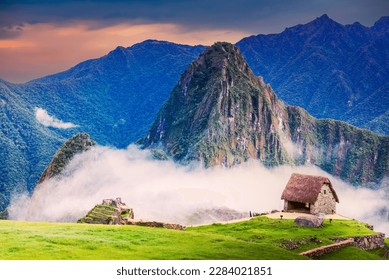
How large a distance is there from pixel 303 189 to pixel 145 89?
260 feet

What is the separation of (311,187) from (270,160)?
390 ft

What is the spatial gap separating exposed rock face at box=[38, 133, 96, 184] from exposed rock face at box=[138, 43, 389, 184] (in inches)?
2031

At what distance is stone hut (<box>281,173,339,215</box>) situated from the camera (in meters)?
32.4

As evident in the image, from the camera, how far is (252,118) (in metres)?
155

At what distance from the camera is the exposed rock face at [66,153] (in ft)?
258

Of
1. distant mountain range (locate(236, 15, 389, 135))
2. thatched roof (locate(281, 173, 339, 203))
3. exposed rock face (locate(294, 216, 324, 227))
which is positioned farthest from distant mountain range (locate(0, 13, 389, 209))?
thatched roof (locate(281, 173, 339, 203))

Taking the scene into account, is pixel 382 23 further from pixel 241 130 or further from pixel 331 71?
pixel 241 130

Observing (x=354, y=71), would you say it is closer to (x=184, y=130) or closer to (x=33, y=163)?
(x=184, y=130)

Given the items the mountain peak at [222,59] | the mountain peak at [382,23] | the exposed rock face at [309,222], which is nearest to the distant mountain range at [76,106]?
the mountain peak at [382,23]

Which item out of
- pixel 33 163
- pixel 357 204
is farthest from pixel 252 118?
pixel 33 163

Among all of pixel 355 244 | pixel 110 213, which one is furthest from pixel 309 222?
pixel 110 213

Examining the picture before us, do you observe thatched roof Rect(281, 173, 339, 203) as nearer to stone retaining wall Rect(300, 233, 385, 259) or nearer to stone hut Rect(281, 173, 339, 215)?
stone hut Rect(281, 173, 339, 215)

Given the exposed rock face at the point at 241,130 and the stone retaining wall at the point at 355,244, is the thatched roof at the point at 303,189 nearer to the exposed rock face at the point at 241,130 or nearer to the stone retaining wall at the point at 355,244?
the stone retaining wall at the point at 355,244
